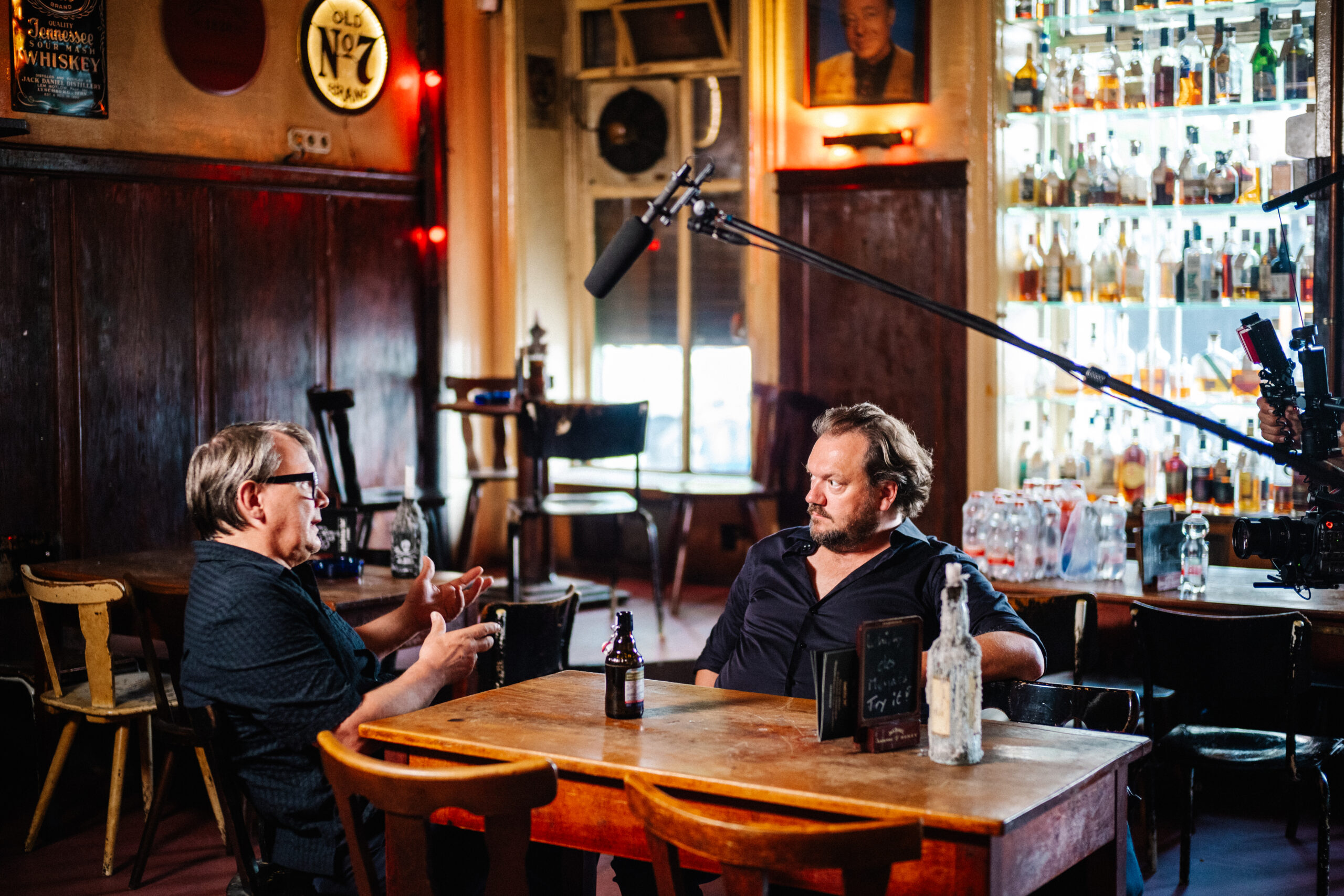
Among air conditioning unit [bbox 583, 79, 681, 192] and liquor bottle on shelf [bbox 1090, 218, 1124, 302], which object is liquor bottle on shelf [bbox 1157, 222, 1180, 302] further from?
air conditioning unit [bbox 583, 79, 681, 192]

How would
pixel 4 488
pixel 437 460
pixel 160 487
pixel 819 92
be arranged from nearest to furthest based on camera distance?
pixel 4 488 → pixel 160 487 → pixel 819 92 → pixel 437 460

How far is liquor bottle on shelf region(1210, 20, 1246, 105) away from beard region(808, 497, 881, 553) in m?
3.33

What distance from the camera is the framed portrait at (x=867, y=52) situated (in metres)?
6.25

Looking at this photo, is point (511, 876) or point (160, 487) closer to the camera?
point (511, 876)

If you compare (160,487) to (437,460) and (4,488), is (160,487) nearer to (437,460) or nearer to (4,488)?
(4,488)

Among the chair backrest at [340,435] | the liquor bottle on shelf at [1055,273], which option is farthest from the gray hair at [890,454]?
the chair backrest at [340,435]

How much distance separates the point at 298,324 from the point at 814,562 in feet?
13.5

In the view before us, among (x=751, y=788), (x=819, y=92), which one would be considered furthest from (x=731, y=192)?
(x=751, y=788)

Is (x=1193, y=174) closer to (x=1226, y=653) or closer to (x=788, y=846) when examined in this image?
(x=1226, y=653)

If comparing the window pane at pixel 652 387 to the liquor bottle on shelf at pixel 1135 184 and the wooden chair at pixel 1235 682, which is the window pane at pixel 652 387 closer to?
the liquor bottle on shelf at pixel 1135 184

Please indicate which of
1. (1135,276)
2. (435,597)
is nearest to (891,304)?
(1135,276)

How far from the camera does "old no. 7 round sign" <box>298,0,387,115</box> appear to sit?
6.64 meters

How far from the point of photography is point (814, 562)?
10.2ft

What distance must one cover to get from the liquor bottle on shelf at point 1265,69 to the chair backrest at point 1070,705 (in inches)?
139
